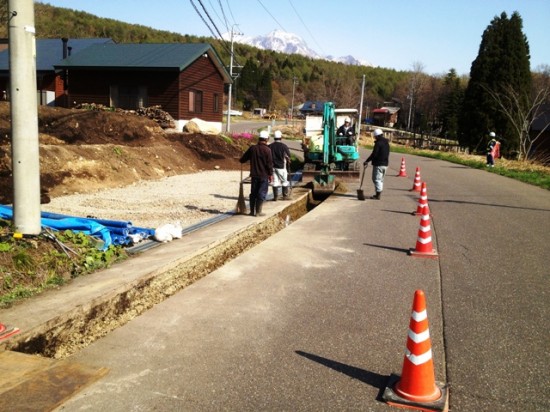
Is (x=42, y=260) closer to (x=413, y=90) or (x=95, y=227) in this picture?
(x=95, y=227)

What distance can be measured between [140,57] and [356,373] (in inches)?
1190

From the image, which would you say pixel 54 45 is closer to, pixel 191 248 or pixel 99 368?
pixel 191 248

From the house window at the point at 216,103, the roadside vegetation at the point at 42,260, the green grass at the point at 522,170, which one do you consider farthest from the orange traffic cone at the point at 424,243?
the house window at the point at 216,103

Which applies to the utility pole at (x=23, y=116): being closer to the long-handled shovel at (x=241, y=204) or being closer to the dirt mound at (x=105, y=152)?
the dirt mound at (x=105, y=152)

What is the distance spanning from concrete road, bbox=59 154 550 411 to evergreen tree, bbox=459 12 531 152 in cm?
3298

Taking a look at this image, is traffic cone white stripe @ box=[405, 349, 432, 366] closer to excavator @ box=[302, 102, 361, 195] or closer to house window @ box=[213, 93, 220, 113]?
excavator @ box=[302, 102, 361, 195]

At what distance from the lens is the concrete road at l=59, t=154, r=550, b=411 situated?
3.58 m

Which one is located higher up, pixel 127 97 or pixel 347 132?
pixel 127 97

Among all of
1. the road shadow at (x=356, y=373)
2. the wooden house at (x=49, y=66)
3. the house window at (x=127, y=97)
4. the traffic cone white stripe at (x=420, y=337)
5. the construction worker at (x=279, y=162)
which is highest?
the wooden house at (x=49, y=66)

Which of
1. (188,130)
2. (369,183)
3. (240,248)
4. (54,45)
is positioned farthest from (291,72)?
(240,248)

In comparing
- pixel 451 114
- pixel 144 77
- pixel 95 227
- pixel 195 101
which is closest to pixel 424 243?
pixel 95 227

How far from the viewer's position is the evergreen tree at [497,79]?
38000mm

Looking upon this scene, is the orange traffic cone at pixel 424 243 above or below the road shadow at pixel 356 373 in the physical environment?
above

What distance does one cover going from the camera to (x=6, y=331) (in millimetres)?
4094
